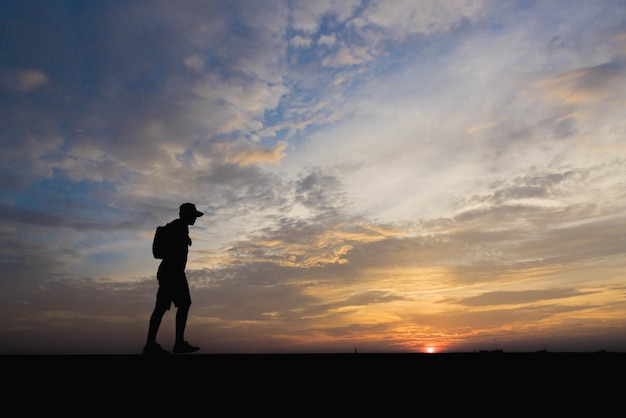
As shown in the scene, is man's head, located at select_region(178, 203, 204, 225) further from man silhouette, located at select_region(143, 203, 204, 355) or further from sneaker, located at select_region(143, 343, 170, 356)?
sneaker, located at select_region(143, 343, 170, 356)

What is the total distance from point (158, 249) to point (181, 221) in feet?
2.25

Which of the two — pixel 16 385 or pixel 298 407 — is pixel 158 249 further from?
pixel 298 407

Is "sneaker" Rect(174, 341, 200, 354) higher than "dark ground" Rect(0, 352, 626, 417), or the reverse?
"sneaker" Rect(174, 341, 200, 354)

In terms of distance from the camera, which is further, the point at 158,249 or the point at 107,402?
the point at 158,249

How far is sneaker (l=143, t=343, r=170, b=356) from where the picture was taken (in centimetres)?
757

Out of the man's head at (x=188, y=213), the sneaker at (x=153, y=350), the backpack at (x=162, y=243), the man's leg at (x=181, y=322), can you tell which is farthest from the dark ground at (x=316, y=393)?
the man's head at (x=188, y=213)

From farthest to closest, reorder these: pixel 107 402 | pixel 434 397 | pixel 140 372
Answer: pixel 140 372 < pixel 434 397 < pixel 107 402

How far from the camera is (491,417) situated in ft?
9.00

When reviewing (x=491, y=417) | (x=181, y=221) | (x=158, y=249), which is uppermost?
(x=181, y=221)

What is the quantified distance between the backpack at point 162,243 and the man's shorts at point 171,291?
0.42m

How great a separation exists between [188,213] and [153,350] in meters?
2.62

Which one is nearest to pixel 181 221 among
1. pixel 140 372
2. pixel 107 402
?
pixel 140 372

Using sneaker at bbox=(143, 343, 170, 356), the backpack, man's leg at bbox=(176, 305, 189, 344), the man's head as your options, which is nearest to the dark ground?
sneaker at bbox=(143, 343, 170, 356)

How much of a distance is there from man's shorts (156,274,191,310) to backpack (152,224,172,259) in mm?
416
